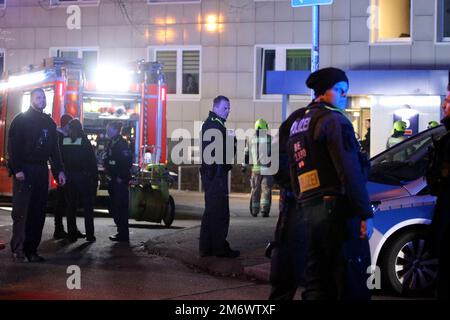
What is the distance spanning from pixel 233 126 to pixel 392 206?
47.0ft

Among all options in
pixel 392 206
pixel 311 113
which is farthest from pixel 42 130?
pixel 311 113

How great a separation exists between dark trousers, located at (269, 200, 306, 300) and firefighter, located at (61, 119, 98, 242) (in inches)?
227

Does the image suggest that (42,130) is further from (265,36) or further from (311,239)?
(265,36)

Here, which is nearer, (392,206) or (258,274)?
(392,206)

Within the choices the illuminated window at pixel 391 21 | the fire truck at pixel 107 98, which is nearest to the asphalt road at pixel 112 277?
the fire truck at pixel 107 98

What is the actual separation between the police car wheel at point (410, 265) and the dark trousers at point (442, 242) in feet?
7.63

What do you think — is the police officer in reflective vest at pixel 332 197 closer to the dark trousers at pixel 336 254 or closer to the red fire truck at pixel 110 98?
the dark trousers at pixel 336 254

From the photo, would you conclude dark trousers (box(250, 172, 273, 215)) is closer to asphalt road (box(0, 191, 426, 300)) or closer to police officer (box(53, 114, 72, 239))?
asphalt road (box(0, 191, 426, 300))

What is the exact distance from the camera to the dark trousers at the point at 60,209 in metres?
12.0

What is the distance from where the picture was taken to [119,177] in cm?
1193

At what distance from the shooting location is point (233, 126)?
22.2 metres

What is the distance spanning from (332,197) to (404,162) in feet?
11.8

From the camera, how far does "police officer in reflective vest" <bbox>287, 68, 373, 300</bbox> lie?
17.8ft
